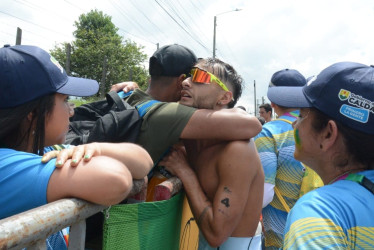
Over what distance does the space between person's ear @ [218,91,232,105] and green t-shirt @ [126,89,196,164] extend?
57cm

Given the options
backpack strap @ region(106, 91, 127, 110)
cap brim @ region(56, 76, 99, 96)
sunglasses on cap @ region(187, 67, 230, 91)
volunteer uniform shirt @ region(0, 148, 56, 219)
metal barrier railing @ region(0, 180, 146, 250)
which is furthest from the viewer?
sunglasses on cap @ region(187, 67, 230, 91)

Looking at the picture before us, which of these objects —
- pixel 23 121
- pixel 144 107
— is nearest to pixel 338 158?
pixel 144 107

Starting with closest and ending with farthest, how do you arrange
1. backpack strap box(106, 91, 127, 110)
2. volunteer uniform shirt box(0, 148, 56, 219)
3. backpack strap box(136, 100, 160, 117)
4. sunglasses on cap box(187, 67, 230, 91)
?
1. volunteer uniform shirt box(0, 148, 56, 219)
2. backpack strap box(136, 100, 160, 117)
3. backpack strap box(106, 91, 127, 110)
4. sunglasses on cap box(187, 67, 230, 91)

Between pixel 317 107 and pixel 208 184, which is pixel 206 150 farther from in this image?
pixel 317 107

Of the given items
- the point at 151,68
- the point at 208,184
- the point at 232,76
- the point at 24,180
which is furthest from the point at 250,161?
the point at 24,180

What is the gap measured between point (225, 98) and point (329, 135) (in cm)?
106

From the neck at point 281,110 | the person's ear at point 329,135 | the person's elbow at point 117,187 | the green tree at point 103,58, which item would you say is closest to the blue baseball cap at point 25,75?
the person's elbow at point 117,187

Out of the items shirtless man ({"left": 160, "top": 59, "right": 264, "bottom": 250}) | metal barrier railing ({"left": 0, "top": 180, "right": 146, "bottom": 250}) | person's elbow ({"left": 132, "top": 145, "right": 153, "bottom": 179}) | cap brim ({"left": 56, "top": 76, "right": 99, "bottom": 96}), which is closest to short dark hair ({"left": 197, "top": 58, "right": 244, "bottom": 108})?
shirtless man ({"left": 160, "top": 59, "right": 264, "bottom": 250})

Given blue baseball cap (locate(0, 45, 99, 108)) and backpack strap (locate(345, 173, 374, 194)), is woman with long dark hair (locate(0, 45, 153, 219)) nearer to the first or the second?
blue baseball cap (locate(0, 45, 99, 108))

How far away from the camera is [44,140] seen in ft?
5.08

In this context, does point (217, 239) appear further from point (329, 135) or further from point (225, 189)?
Result: point (329, 135)

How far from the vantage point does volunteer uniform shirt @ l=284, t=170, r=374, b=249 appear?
42.8 inches

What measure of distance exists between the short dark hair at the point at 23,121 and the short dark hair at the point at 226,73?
1.30m

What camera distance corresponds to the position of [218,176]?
203cm
